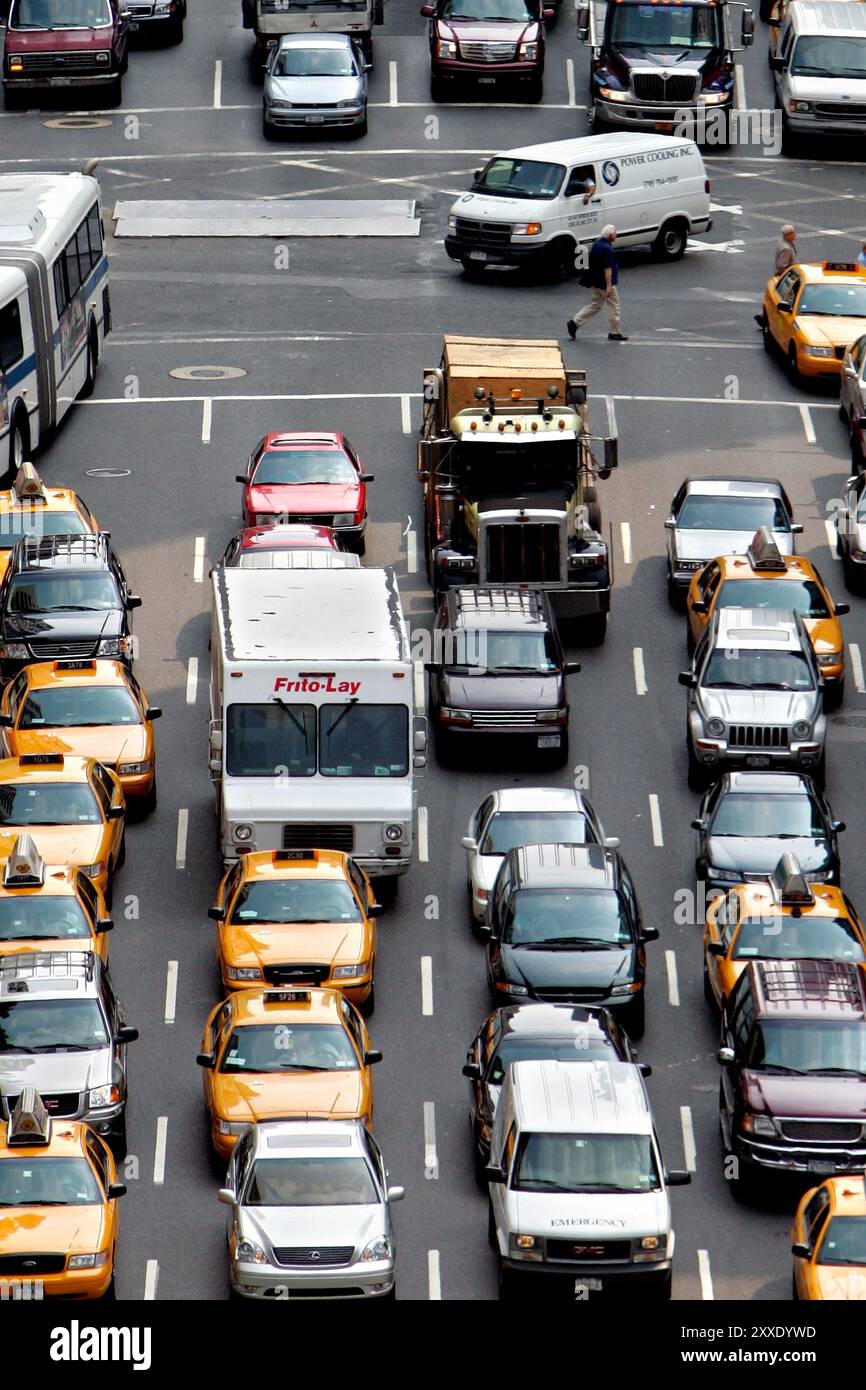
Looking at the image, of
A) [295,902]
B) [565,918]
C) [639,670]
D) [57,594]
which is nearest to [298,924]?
[295,902]

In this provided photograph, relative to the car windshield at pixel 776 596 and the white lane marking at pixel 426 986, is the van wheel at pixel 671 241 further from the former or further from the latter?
the white lane marking at pixel 426 986

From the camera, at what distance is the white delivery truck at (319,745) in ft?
118

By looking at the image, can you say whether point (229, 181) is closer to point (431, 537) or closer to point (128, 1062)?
point (431, 537)

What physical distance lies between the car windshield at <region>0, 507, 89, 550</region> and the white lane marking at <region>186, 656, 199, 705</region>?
2.61 m

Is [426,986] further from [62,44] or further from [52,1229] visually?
[62,44]

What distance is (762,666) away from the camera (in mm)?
39094

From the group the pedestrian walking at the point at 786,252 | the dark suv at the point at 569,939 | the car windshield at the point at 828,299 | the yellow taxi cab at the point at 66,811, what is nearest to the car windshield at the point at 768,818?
the dark suv at the point at 569,939

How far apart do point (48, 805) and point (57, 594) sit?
19.9 feet

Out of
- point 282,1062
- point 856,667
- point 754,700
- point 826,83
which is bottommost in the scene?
point 856,667

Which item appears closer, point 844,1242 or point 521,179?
point 844,1242

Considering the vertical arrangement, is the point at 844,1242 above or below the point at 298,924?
above

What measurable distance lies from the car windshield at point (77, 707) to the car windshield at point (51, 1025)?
7921 mm

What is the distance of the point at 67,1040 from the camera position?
3062 cm

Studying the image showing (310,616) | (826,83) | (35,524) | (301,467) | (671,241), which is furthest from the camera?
(826,83)
